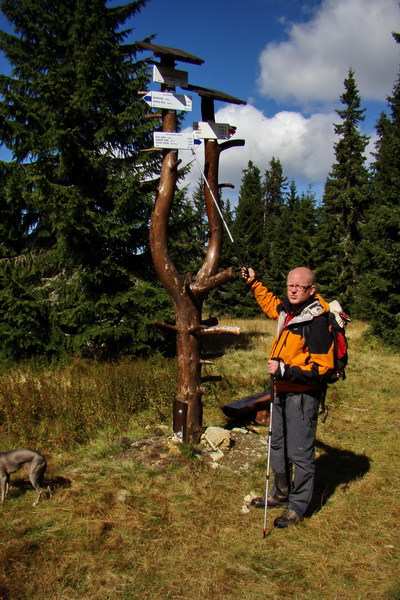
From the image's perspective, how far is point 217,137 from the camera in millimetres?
5496

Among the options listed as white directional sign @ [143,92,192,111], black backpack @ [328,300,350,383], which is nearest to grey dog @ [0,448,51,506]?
black backpack @ [328,300,350,383]

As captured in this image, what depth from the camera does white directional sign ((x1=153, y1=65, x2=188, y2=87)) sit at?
5148 millimetres

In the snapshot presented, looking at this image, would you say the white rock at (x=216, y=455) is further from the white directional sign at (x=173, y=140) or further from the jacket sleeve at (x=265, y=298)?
the white directional sign at (x=173, y=140)

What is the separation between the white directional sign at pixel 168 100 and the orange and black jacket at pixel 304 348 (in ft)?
9.86

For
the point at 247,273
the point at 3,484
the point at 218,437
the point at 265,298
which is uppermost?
the point at 247,273

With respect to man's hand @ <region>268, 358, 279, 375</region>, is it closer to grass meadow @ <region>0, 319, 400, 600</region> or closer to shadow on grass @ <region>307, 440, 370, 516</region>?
grass meadow @ <region>0, 319, 400, 600</region>

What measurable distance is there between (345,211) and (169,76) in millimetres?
23546

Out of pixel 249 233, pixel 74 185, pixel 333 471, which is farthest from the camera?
pixel 249 233

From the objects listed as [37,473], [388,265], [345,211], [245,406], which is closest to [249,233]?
[345,211]

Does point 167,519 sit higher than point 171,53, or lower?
lower

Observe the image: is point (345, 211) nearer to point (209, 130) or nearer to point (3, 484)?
point (209, 130)

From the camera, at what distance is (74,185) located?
9.88 metres

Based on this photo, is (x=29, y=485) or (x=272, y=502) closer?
(x=272, y=502)

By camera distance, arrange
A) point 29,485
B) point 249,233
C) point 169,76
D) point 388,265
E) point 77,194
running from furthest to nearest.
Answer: point 249,233
point 388,265
point 77,194
point 169,76
point 29,485
